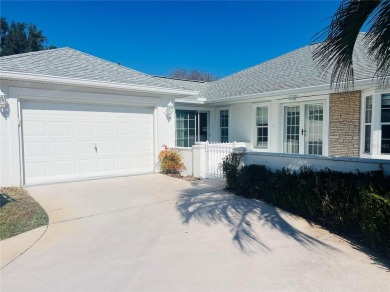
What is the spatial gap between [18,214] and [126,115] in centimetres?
543

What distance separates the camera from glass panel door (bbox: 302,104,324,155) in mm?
11266

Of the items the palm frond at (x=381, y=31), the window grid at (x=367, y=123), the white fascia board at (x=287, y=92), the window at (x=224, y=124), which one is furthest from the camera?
the window at (x=224, y=124)

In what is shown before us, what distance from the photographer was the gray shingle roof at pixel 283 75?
407 inches

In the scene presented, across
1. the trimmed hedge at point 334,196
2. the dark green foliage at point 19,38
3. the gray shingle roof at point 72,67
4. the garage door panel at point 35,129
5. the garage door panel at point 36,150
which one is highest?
the dark green foliage at point 19,38

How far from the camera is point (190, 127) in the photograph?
14727mm

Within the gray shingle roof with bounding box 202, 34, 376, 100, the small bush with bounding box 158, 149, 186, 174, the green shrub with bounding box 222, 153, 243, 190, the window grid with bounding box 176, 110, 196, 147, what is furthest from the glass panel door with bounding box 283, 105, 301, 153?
the green shrub with bounding box 222, 153, 243, 190

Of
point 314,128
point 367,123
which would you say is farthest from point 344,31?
point 314,128

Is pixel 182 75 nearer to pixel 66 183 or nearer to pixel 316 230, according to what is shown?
pixel 66 183

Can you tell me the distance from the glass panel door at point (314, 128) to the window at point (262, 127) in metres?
1.89

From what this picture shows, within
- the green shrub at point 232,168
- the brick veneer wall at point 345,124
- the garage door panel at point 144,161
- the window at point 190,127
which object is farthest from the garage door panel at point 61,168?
the brick veneer wall at point 345,124

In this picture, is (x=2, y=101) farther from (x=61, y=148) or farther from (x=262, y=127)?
(x=262, y=127)

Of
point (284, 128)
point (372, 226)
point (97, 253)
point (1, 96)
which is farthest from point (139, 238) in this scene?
point (284, 128)

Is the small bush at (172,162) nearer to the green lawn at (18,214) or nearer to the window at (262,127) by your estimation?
the window at (262,127)

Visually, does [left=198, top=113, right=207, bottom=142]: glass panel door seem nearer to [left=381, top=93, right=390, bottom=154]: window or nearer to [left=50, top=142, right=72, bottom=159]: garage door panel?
[left=50, top=142, right=72, bottom=159]: garage door panel
